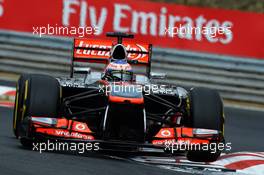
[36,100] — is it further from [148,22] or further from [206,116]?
[148,22]

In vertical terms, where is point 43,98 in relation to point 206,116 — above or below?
above

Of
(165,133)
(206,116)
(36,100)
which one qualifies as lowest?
(165,133)

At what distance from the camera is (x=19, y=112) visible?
9.30 meters

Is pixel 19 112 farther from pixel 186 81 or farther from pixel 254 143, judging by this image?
pixel 186 81

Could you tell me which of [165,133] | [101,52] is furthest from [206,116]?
[101,52]

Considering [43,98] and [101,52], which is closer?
[43,98]

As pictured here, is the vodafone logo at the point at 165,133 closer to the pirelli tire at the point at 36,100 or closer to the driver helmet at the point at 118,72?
the pirelli tire at the point at 36,100

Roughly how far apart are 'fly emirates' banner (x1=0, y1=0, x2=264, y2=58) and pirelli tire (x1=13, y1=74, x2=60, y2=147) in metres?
6.76

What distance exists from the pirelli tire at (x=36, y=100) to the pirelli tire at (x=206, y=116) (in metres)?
1.48

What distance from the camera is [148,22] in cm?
1598

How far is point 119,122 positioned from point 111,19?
7299mm

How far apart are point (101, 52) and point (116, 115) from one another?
8.31ft

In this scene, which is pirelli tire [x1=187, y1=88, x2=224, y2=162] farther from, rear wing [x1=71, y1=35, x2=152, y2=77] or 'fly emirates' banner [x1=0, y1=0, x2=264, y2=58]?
'fly emirates' banner [x1=0, y1=0, x2=264, y2=58]

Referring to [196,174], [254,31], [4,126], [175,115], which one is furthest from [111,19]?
[196,174]
